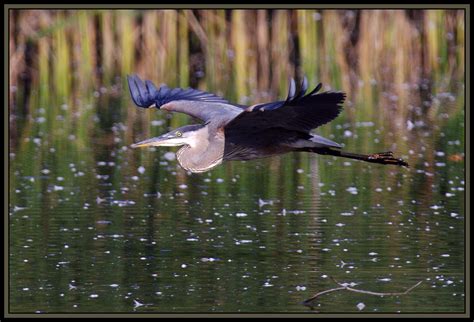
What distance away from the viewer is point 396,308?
6.36 metres

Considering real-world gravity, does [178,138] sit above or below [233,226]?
above

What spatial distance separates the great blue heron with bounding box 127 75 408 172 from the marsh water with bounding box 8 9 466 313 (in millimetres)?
677

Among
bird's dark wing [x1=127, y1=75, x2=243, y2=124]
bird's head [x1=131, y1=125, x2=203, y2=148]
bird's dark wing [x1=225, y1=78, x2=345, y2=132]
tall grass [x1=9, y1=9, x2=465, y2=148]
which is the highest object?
tall grass [x1=9, y1=9, x2=465, y2=148]

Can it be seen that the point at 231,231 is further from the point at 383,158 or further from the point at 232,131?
the point at 383,158

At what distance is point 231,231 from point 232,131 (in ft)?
3.78

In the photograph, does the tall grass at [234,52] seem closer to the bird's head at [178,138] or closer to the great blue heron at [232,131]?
the great blue heron at [232,131]

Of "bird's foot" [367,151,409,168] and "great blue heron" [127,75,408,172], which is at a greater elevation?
"great blue heron" [127,75,408,172]

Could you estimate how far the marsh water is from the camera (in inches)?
260

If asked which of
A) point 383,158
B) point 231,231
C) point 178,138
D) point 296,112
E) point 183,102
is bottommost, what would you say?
point 231,231

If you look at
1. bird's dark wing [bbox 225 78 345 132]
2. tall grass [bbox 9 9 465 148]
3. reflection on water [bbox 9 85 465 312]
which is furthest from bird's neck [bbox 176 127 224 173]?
tall grass [bbox 9 9 465 148]

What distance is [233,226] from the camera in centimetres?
835

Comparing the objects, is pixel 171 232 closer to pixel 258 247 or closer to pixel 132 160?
pixel 258 247

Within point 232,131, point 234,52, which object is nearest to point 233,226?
point 232,131

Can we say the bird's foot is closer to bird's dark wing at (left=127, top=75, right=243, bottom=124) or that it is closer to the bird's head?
bird's dark wing at (left=127, top=75, right=243, bottom=124)
